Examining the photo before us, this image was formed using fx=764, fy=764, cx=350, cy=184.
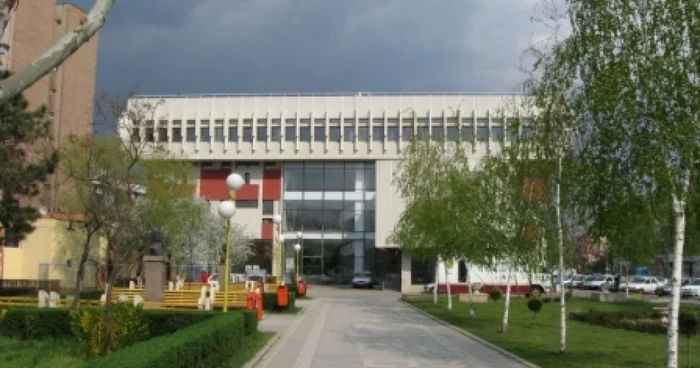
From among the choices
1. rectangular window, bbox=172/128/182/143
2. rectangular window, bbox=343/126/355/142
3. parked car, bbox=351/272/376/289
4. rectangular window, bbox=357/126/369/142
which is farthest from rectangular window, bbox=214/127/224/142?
parked car, bbox=351/272/376/289

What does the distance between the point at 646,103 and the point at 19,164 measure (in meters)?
24.1

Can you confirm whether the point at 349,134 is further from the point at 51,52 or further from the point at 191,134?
the point at 51,52

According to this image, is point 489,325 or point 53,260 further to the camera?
point 53,260

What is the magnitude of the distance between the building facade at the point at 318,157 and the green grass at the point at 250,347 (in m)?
47.7

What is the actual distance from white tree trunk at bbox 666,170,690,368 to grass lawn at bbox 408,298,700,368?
3.40 meters

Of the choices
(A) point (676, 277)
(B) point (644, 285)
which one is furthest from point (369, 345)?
(B) point (644, 285)

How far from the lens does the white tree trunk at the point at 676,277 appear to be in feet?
41.4

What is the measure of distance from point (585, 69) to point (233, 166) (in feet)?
198

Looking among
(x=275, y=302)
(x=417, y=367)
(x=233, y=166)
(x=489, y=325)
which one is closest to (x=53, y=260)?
(x=275, y=302)

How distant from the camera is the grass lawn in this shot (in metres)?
17.0

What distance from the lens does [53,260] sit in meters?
48.4

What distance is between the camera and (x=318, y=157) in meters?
71.3

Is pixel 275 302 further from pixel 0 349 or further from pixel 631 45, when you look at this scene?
pixel 631 45

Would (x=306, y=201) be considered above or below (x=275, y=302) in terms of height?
above
